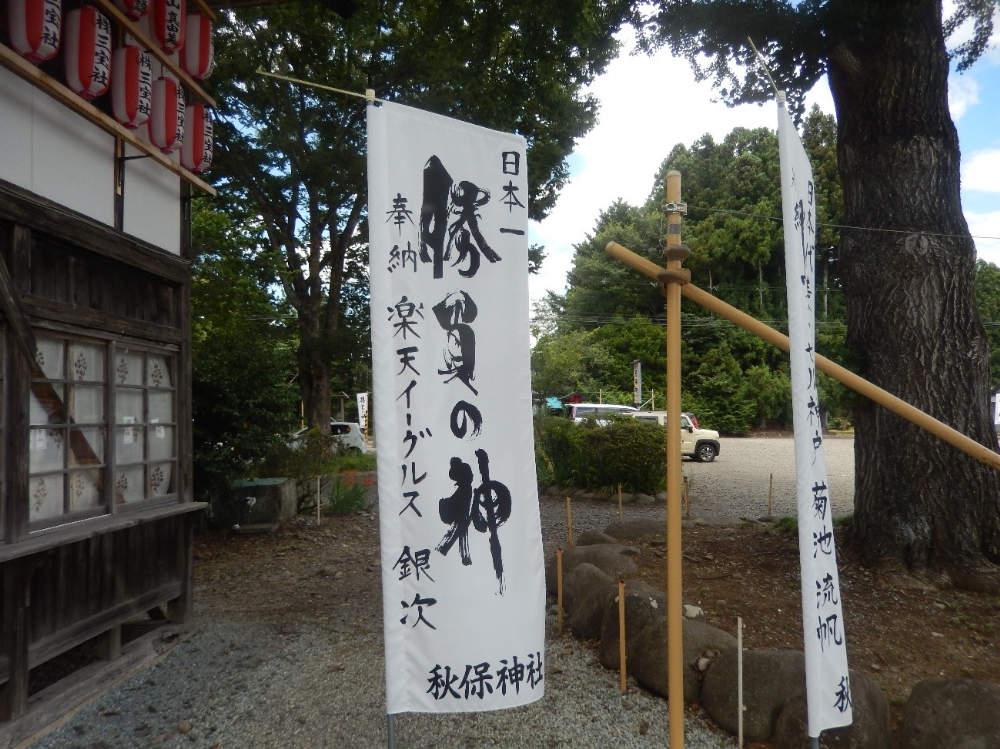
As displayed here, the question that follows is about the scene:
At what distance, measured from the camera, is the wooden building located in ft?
13.0

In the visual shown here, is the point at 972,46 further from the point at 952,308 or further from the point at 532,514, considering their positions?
the point at 532,514

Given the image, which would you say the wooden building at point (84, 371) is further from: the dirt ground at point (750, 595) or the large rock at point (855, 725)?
the large rock at point (855, 725)

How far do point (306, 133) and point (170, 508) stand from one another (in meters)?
10.4

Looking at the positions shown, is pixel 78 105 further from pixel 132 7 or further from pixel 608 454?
pixel 608 454

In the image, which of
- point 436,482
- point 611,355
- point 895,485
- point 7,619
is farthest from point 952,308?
point 611,355

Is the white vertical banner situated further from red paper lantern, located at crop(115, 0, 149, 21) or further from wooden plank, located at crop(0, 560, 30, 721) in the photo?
wooden plank, located at crop(0, 560, 30, 721)

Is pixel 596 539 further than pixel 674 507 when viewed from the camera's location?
Yes

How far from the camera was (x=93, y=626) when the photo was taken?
464 centimetres

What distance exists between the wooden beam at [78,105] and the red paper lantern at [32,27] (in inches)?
4.8

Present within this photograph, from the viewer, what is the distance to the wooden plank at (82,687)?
3.87 metres

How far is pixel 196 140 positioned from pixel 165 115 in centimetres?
55

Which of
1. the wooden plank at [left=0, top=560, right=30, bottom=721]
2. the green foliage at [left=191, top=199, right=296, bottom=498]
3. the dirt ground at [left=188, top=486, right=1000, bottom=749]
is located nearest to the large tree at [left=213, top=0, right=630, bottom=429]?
the green foliage at [left=191, top=199, right=296, bottom=498]

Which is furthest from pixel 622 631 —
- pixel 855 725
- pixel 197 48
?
pixel 197 48

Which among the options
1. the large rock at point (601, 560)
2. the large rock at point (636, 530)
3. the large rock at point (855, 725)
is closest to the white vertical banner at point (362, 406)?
the large rock at point (636, 530)
